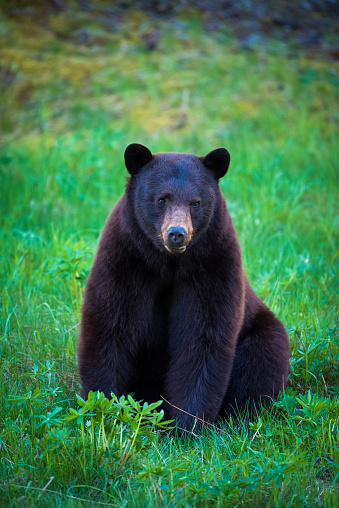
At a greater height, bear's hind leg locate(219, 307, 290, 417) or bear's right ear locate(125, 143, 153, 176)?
bear's right ear locate(125, 143, 153, 176)

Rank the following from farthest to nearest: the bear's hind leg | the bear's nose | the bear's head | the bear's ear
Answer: the bear's hind leg
the bear's ear
the bear's head
the bear's nose

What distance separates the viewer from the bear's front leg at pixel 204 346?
3.24 metres

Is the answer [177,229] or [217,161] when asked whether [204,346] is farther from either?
[217,161]

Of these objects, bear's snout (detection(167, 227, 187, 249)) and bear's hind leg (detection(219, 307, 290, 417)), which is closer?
bear's snout (detection(167, 227, 187, 249))

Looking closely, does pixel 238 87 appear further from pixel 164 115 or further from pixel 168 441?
pixel 168 441

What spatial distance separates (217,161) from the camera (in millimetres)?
3385

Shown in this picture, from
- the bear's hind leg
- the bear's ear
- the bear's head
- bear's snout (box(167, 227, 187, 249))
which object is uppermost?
the bear's ear

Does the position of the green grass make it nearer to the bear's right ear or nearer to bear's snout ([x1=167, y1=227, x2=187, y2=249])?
bear's snout ([x1=167, y1=227, x2=187, y2=249])

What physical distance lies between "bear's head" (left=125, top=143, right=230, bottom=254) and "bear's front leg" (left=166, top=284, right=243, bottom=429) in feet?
1.17

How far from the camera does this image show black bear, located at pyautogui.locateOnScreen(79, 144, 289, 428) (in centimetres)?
321

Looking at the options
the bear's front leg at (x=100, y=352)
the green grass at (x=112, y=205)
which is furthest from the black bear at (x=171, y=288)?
the green grass at (x=112, y=205)

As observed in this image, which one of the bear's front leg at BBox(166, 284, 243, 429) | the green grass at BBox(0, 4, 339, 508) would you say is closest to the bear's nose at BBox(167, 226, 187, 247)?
the bear's front leg at BBox(166, 284, 243, 429)

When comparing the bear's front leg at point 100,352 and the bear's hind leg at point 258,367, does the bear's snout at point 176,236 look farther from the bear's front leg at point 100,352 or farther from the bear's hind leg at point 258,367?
the bear's hind leg at point 258,367

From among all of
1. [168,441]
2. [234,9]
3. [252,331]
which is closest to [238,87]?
[234,9]
